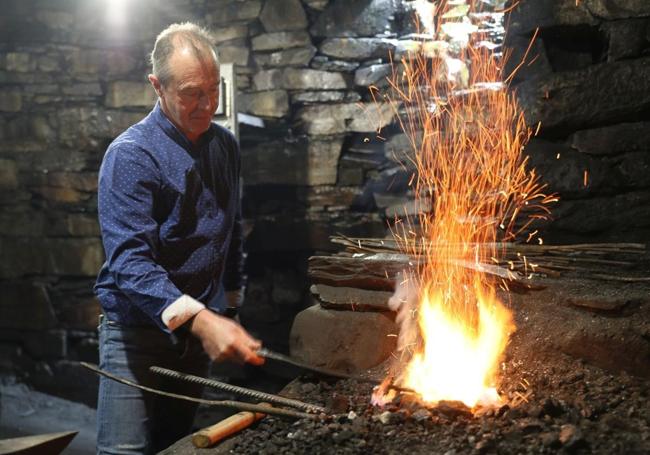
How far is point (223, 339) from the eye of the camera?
2125 millimetres

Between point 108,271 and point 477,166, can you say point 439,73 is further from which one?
point 108,271

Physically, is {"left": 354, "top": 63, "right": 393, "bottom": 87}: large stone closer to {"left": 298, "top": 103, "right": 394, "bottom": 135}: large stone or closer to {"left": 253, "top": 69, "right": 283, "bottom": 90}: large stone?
{"left": 298, "top": 103, "right": 394, "bottom": 135}: large stone

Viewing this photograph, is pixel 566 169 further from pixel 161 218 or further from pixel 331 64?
pixel 331 64

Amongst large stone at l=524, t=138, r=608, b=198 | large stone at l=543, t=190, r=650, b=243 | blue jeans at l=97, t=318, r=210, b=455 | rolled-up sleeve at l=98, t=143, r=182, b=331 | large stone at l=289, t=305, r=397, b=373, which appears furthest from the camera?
large stone at l=524, t=138, r=608, b=198

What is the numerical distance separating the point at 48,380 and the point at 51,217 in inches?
62.0

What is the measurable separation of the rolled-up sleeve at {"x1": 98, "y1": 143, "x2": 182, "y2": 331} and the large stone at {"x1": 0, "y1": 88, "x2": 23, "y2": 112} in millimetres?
4047

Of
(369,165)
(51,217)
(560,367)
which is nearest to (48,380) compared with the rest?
(51,217)

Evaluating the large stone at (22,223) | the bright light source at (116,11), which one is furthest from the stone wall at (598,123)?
the large stone at (22,223)

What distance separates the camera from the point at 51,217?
583 centimetres

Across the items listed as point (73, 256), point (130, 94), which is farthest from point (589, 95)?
point (73, 256)

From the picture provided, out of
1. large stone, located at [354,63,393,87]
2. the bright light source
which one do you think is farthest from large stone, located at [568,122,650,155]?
the bright light source

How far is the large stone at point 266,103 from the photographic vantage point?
5.27m

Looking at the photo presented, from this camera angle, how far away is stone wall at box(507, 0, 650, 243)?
3320mm

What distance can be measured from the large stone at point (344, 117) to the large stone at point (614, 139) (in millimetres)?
1839
